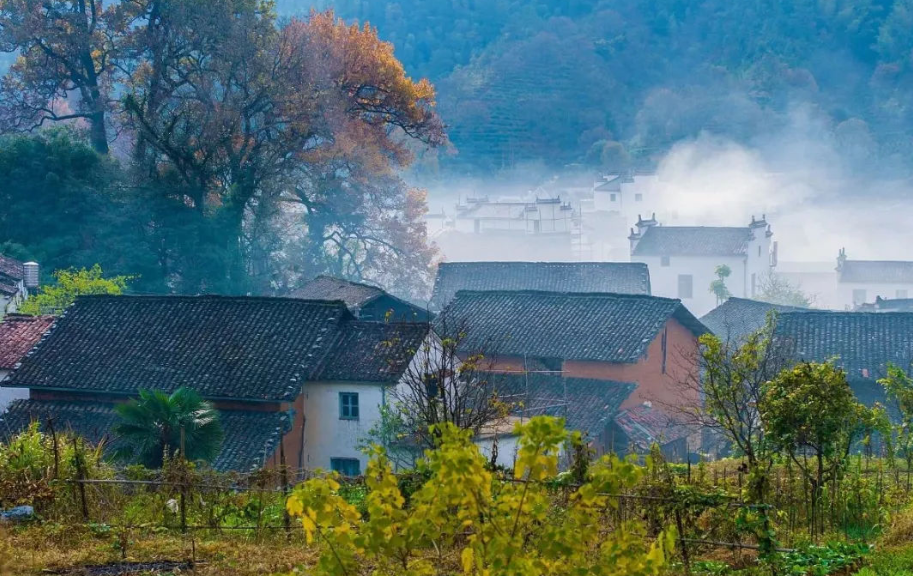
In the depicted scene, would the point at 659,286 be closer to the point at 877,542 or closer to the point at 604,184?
the point at 604,184

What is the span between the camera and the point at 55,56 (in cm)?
3500

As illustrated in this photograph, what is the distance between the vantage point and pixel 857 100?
87.9 meters

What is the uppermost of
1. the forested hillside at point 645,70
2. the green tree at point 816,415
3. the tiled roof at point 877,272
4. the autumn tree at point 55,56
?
the forested hillside at point 645,70

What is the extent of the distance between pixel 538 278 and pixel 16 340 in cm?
1958

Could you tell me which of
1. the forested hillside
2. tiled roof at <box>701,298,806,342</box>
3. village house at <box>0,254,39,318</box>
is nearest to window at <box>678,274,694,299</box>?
tiled roof at <box>701,298,806,342</box>

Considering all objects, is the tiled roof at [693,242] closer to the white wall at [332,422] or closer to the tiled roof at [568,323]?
the tiled roof at [568,323]

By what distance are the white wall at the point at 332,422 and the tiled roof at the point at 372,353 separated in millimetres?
183

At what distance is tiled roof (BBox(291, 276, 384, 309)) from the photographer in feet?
96.3

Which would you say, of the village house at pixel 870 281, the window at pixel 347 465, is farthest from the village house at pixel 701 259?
the window at pixel 347 465

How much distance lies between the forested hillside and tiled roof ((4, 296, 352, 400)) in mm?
50953

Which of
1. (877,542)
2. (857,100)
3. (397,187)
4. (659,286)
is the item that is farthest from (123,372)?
(857,100)

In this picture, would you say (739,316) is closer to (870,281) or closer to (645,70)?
(870,281)

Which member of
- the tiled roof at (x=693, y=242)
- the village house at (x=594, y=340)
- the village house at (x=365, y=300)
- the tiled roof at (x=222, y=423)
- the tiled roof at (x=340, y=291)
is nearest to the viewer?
the tiled roof at (x=222, y=423)

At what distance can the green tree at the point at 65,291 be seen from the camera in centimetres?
2741
